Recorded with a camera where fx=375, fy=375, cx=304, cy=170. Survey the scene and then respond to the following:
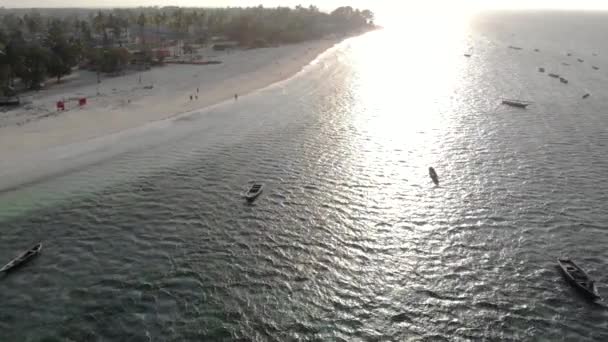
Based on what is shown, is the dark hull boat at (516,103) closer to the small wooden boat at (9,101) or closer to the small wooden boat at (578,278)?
the small wooden boat at (578,278)

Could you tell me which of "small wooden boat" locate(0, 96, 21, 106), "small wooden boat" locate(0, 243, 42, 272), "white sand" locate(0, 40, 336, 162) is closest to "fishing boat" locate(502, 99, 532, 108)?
"white sand" locate(0, 40, 336, 162)

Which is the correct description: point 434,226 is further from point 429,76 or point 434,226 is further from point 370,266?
point 429,76

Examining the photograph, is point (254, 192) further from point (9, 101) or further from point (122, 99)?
point (9, 101)

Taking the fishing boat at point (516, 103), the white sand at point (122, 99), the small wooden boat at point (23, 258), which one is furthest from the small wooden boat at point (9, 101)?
the fishing boat at point (516, 103)

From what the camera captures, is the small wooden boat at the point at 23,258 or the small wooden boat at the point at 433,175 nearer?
the small wooden boat at the point at 23,258

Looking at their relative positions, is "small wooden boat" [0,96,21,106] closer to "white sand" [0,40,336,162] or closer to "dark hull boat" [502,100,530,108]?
"white sand" [0,40,336,162]

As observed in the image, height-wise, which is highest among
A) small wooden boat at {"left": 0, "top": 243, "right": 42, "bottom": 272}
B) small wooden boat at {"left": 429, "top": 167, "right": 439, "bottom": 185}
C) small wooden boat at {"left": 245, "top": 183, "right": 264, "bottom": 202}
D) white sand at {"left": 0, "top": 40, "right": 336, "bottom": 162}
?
white sand at {"left": 0, "top": 40, "right": 336, "bottom": 162}
